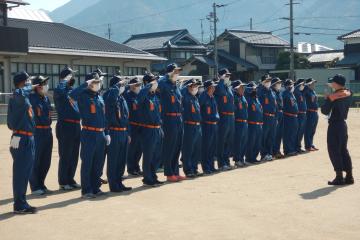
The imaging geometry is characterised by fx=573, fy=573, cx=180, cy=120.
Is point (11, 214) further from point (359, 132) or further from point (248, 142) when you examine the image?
point (359, 132)

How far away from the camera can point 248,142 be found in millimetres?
13539

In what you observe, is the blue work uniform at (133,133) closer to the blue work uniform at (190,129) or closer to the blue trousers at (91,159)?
the blue work uniform at (190,129)

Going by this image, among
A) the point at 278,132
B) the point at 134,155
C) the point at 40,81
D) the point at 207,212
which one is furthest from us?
the point at 278,132

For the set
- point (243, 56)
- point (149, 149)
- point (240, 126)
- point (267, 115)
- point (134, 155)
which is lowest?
point (134, 155)

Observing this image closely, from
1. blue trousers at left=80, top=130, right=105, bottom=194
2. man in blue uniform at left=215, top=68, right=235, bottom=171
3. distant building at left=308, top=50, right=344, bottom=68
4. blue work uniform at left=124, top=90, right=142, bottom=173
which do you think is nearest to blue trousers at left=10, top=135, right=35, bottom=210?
blue trousers at left=80, top=130, right=105, bottom=194

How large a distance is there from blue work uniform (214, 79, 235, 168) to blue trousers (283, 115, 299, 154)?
2688 millimetres

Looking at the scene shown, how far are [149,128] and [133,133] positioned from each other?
127 cm

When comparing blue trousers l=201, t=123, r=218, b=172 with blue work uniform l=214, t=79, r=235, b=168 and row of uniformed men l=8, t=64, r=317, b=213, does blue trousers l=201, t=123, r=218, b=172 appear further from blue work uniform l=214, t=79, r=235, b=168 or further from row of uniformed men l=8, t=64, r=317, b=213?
blue work uniform l=214, t=79, r=235, b=168

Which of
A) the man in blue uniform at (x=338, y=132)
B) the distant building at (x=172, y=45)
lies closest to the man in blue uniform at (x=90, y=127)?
the man in blue uniform at (x=338, y=132)

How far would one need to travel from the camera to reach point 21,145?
8375mm

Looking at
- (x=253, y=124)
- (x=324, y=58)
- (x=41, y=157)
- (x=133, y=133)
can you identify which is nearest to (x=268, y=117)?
(x=253, y=124)

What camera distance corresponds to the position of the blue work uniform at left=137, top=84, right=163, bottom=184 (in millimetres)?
10531

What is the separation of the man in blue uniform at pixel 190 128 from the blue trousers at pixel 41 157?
2.79 meters

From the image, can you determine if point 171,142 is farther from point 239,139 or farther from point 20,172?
point 20,172
